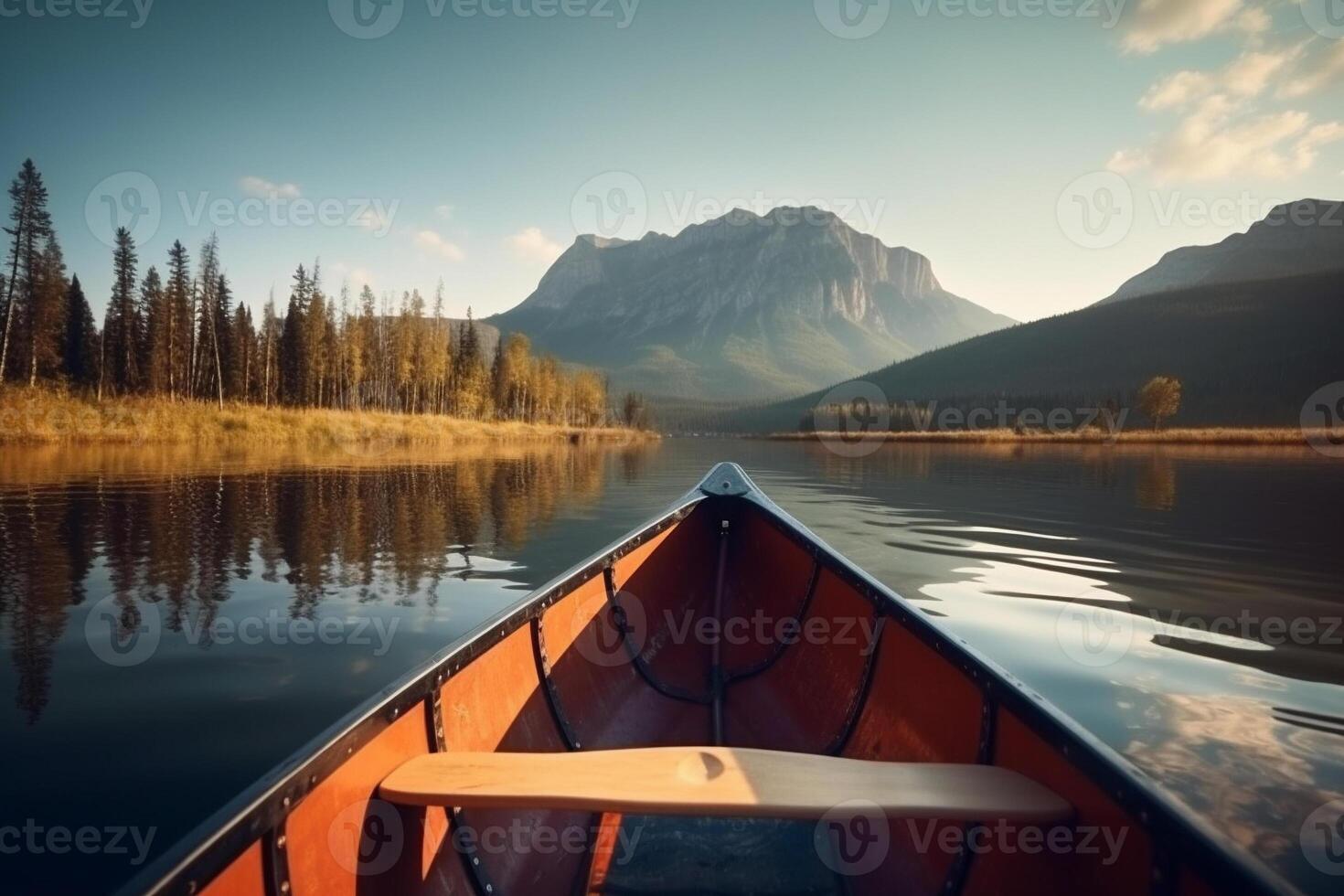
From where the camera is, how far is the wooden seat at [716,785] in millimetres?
2271

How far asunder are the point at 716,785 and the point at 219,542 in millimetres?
12081

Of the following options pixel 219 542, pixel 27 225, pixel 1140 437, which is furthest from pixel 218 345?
pixel 1140 437

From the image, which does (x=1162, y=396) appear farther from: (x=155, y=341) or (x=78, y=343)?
(x=78, y=343)

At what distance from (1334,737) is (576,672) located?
19.5 feet

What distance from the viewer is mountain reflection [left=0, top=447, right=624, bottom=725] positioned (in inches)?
297

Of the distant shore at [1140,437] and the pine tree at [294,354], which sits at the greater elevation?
the pine tree at [294,354]

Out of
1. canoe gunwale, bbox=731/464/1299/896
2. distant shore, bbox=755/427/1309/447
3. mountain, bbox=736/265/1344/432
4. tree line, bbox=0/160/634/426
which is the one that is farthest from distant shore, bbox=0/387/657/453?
mountain, bbox=736/265/1344/432

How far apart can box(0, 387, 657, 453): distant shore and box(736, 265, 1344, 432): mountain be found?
107m

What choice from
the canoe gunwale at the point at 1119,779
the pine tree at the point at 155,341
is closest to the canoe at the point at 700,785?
the canoe gunwale at the point at 1119,779

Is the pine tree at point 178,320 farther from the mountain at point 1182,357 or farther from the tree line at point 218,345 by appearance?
the mountain at point 1182,357

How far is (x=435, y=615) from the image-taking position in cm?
759

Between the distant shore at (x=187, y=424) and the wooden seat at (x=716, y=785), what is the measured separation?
3863 cm

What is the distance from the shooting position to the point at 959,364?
534ft

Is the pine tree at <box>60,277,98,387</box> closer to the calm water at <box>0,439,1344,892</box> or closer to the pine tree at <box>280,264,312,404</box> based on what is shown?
the pine tree at <box>280,264,312,404</box>
